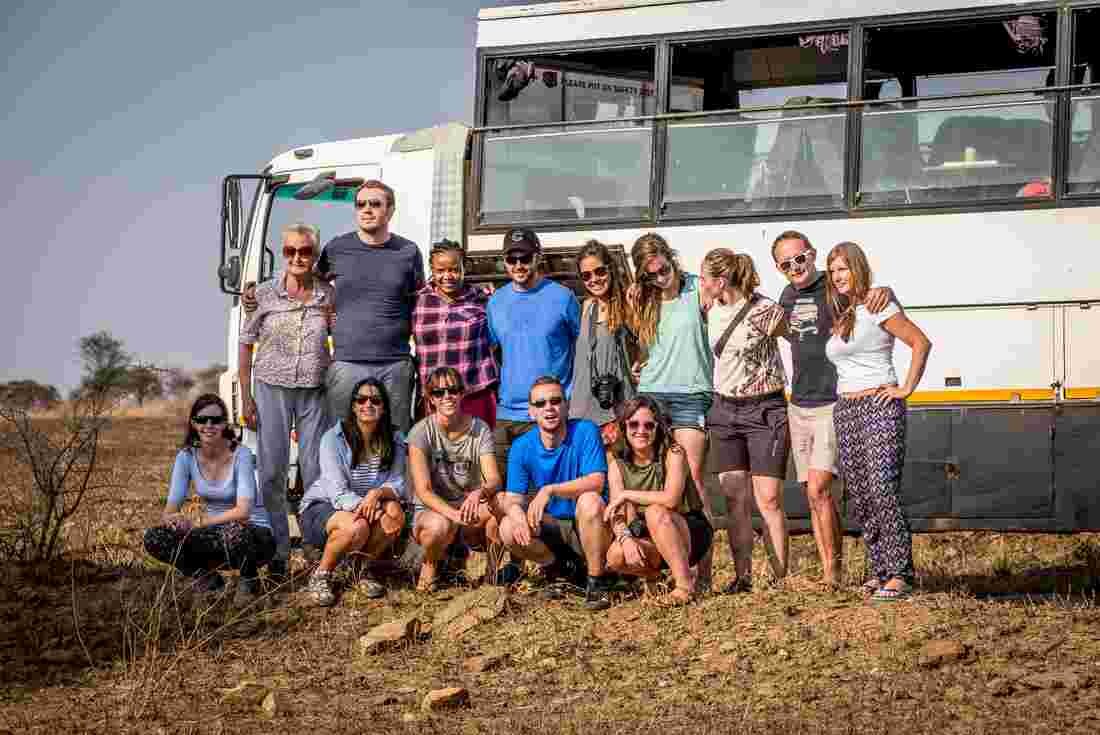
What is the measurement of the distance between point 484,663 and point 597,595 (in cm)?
107

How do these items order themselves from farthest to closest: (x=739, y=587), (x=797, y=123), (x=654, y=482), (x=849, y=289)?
(x=797, y=123) < (x=739, y=587) < (x=654, y=482) < (x=849, y=289)

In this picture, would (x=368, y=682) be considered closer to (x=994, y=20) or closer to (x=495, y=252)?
(x=495, y=252)

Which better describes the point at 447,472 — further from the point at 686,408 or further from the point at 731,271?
the point at 731,271

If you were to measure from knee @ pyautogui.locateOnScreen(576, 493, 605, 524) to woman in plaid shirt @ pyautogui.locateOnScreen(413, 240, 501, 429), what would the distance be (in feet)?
3.88

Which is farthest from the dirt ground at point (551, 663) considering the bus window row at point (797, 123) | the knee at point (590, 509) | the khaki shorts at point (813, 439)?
the bus window row at point (797, 123)

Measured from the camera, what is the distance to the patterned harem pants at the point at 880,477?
8500 millimetres

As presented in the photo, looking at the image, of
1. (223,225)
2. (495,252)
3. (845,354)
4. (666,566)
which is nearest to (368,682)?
(666,566)

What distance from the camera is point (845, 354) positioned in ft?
28.2

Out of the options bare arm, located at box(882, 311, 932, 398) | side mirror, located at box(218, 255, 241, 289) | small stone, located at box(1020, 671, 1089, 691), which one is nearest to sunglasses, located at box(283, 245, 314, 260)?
side mirror, located at box(218, 255, 241, 289)

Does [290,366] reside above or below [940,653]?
above

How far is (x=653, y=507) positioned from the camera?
8.57 metres

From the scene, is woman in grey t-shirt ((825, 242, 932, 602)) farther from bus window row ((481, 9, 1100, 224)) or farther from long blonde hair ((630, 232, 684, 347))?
bus window row ((481, 9, 1100, 224))

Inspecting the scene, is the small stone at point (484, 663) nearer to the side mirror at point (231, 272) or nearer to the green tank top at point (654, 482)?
the green tank top at point (654, 482)

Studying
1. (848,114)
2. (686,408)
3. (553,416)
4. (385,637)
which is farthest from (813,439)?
(848,114)
